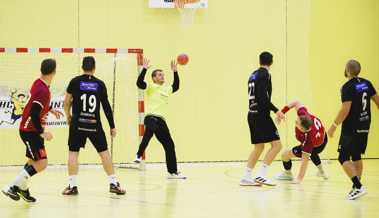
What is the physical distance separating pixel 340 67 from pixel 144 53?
4.42 meters

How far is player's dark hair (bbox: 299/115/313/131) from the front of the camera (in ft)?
31.9

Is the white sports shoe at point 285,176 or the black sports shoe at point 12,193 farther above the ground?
the black sports shoe at point 12,193

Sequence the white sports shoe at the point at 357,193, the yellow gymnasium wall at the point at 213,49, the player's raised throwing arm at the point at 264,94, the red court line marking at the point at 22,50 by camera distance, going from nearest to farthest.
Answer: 1. the white sports shoe at the point at 357,193
2. the player's raised throwing arm at the point at 264,94
3. the red court line marking at the point at 22,50
4. the yellow gymnasium wall at the point at 213,49

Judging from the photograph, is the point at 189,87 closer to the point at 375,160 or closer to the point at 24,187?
the point at 375,160

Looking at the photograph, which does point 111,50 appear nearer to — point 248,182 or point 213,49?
point 213,49

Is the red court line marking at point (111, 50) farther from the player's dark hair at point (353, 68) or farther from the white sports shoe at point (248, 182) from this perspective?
the player's dark hair at point (353, 68)

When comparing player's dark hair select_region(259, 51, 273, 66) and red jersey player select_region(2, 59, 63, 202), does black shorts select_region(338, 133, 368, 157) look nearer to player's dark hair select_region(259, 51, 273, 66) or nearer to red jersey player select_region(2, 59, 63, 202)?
player's dark hair select_region(259, 51, 273, 66)

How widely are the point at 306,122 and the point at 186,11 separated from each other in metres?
4.67

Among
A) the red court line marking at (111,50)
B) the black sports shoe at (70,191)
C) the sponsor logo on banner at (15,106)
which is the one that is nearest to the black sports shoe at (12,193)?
the black sports shoe at (70,191)

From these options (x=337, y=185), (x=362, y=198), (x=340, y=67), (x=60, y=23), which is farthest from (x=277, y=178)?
(x=60, y=23)

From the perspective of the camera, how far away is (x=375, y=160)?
14.3 m

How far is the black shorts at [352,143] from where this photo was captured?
27.2 ft

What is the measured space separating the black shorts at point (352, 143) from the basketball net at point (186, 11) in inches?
232

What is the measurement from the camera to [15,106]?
484 inches
